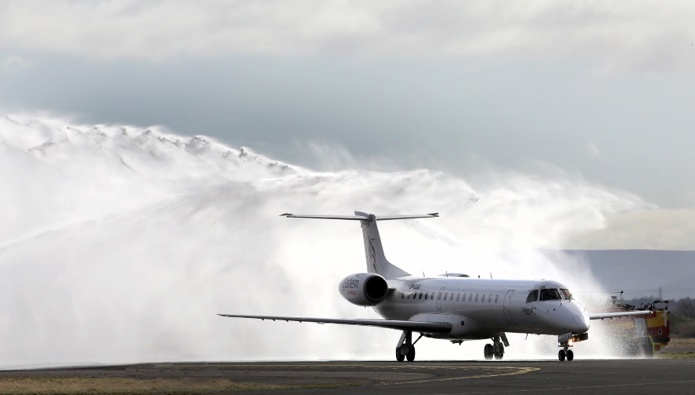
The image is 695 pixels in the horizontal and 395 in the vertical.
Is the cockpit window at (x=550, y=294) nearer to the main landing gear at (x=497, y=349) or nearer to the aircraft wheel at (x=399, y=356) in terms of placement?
the main landing gear at (x=497, y=349)

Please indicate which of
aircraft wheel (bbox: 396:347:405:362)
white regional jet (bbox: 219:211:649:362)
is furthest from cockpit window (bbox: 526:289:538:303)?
aircraft wheel (bbox: 396:347:405:362)

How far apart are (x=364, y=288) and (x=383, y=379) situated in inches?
1129

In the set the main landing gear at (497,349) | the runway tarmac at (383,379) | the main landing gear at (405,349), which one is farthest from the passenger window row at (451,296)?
the runway tarmac at (383,379)

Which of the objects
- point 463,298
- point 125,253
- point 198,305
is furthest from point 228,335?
point 463,298

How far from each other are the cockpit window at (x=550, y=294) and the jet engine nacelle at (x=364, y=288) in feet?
39.7

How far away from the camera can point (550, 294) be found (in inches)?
2601

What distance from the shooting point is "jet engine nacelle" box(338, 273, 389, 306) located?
75188 mm

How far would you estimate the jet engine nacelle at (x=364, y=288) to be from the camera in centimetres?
7519

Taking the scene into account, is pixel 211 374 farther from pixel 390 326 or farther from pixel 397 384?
pixel 390 326

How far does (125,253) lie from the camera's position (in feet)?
249

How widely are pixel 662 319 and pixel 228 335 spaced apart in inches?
1087

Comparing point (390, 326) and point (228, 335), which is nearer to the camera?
point (390, 326)

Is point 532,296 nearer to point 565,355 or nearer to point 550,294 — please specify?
point 550,294

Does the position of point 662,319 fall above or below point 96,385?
above
